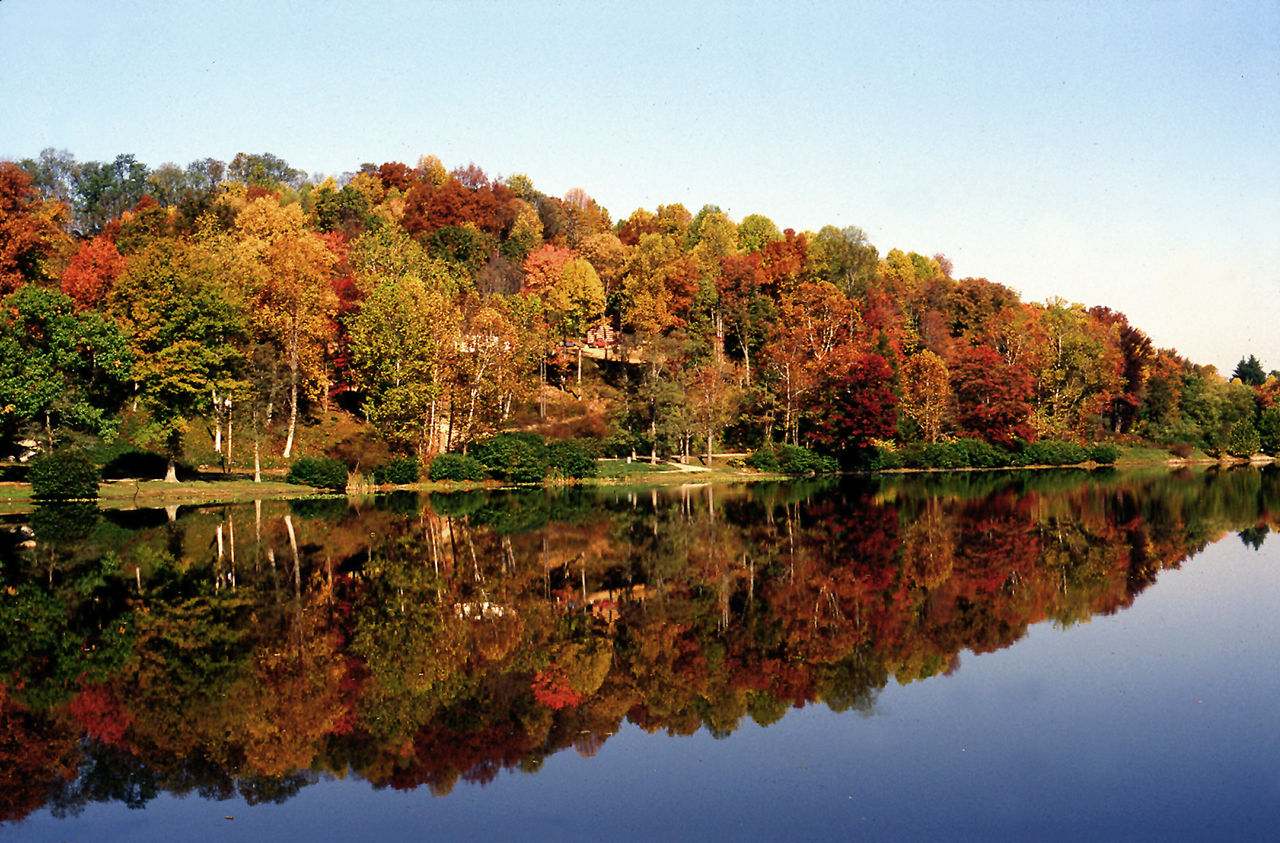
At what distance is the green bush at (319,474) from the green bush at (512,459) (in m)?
7.53

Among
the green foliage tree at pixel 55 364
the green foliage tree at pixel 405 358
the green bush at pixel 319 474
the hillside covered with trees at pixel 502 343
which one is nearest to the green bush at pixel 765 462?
the hillside covered with trees at pixel 502 343

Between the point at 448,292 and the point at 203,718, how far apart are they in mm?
50905

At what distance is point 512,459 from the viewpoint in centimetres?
5162

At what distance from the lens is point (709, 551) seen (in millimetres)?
28078

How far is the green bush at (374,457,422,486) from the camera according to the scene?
4947cm

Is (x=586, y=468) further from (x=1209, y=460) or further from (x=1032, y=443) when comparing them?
(x=1209, y=460)

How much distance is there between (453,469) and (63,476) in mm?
17450

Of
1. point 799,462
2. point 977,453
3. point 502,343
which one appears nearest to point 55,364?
point 502,343

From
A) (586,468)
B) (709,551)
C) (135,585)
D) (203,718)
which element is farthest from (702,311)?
(203,718)

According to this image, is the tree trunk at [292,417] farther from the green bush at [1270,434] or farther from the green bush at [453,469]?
the green bush at [1270,434]

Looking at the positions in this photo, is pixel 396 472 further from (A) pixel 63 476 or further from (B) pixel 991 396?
(B) pixel 991 396

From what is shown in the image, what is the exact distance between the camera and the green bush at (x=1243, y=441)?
8775cm

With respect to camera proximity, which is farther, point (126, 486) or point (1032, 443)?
point (1032, 443)

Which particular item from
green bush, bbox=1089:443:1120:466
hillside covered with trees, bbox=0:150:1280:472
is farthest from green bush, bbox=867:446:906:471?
green bush, bbox=1089:443:1120:466
